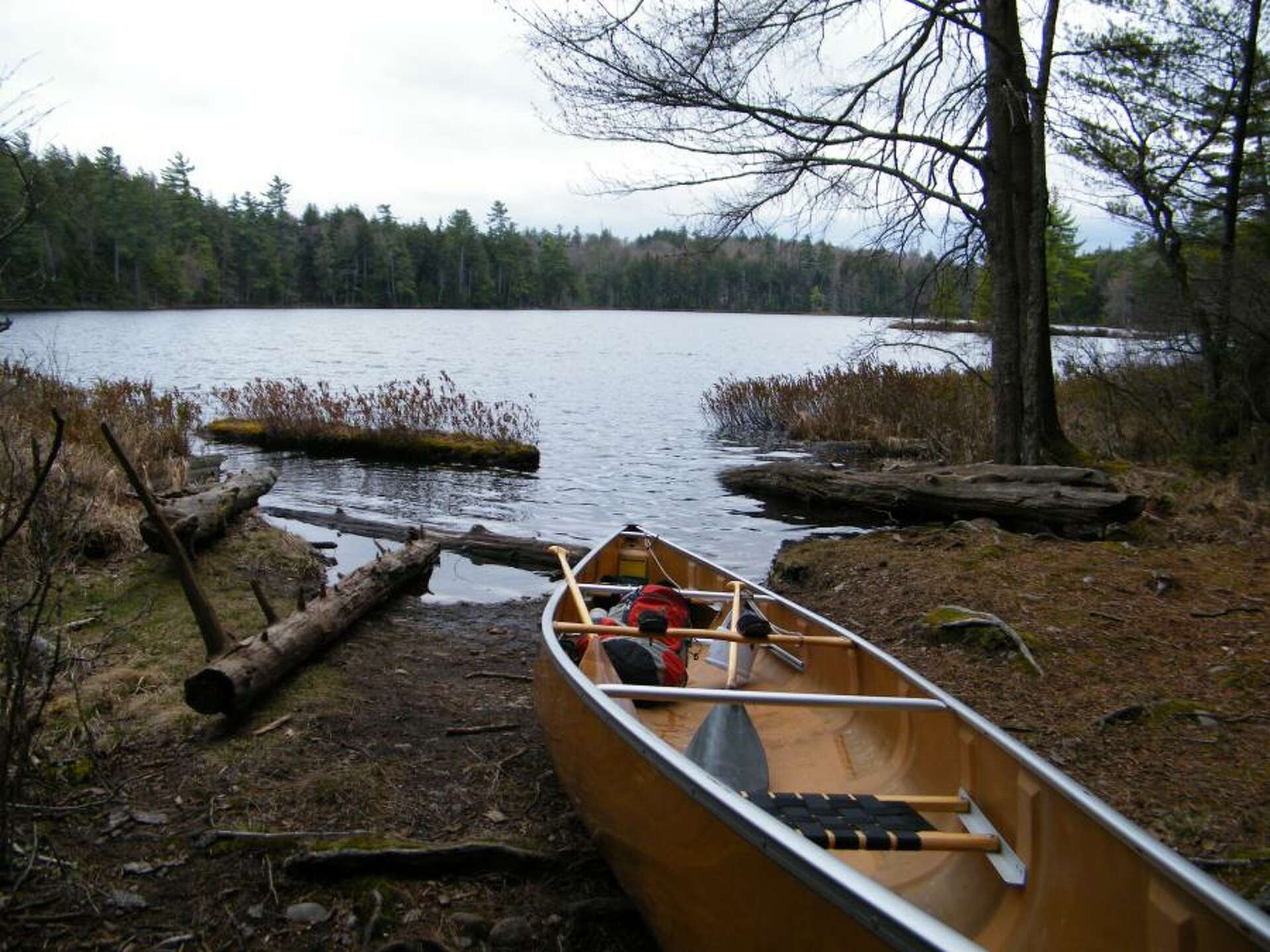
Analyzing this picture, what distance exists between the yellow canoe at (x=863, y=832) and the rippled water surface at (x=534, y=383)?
5529 mm

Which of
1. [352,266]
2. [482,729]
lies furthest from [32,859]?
[352,266]

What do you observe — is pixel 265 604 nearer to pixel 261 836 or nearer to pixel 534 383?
pixel 261 836

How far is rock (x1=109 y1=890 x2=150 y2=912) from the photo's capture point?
2.90 metres

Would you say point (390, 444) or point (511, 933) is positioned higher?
point (390, 444)

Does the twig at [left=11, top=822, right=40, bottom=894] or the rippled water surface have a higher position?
the rippled water surface

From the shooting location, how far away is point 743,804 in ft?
7.64

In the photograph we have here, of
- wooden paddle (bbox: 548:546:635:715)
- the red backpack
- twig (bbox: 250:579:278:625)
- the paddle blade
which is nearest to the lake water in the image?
twig (bbox: 250:579:278:625)

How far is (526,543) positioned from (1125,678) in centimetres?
603

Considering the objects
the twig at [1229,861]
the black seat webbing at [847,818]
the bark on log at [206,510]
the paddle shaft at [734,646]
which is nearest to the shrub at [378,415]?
the bark on log at [206,510]

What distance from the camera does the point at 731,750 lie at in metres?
3.54

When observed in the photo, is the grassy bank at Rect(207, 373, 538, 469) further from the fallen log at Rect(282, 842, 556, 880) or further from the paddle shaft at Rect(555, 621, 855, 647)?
the fallen log at Rect(282, 842, 556, 880)

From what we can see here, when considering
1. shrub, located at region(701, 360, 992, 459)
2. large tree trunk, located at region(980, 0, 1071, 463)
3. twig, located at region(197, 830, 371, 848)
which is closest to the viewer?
twig, located at region(197, 830, 371, 848)

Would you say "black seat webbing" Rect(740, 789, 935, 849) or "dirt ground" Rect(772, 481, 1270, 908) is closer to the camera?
"black seat webbing" Rect(740, 789, 935, 849)

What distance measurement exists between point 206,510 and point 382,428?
365 inches
